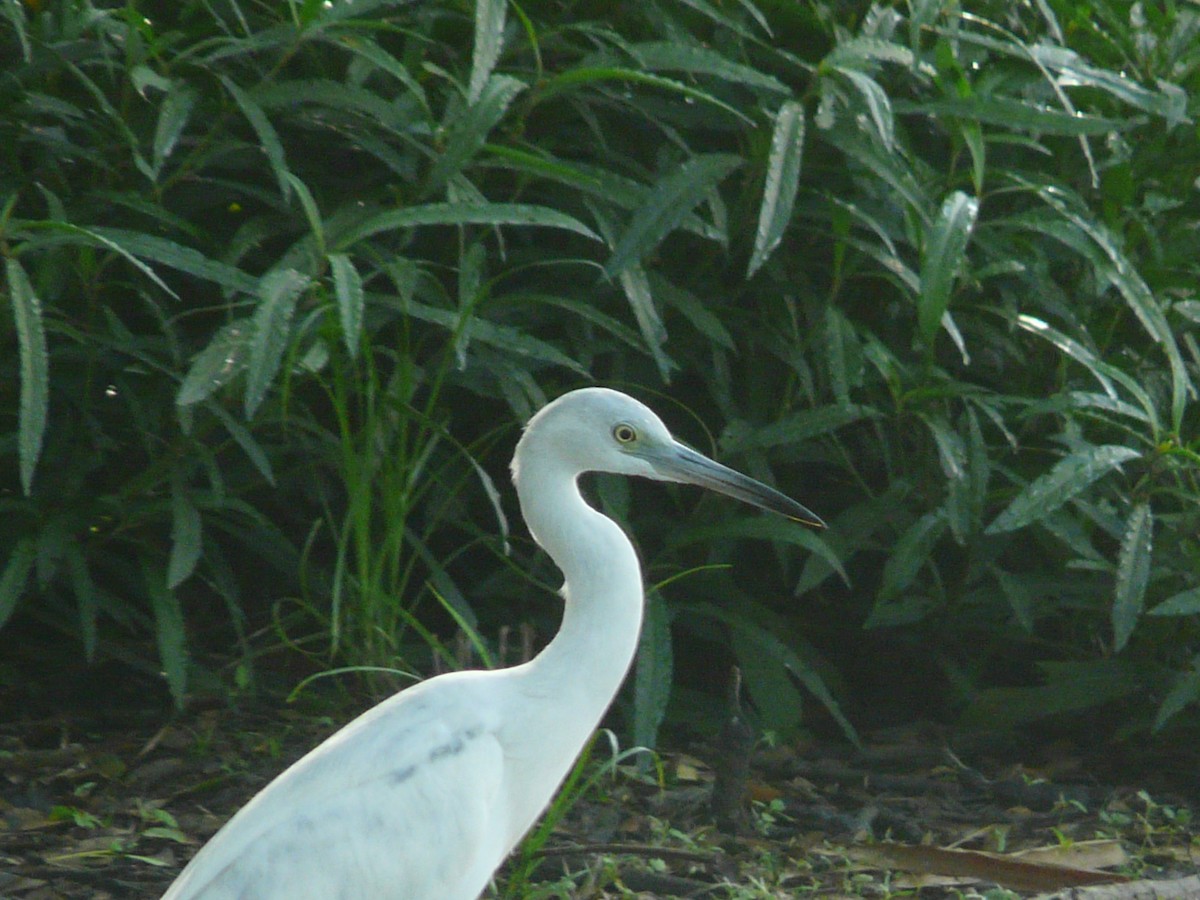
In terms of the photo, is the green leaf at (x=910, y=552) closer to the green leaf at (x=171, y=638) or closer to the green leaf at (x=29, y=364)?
the green leaf at (x=171, y=638)

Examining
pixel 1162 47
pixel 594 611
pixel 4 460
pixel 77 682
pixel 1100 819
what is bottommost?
pixel 77 682

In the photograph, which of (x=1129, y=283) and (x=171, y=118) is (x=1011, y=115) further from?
(x=171, y=118)

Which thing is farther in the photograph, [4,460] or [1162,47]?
[1162,47]

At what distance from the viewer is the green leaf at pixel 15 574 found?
363 centimetres

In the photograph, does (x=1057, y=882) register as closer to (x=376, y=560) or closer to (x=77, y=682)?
(x=376, y=560)

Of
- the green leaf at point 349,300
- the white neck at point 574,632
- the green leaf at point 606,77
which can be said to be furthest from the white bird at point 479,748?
the green leaf at point 606,77

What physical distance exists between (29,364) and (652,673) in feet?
5.49

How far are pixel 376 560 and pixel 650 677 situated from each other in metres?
0.77

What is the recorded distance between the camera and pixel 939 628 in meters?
4.50

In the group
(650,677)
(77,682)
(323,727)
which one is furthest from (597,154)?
(77,682)

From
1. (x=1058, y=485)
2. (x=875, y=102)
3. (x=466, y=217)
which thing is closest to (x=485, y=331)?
(x=466, y=217)

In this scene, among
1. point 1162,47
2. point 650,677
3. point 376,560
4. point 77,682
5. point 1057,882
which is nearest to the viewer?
point 1057,882

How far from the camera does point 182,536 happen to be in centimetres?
372

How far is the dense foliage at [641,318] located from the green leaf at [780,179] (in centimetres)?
2
